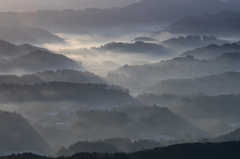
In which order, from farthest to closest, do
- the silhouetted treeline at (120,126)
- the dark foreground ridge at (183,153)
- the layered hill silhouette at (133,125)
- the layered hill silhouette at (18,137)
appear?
the layered hill silhouette at (133,125) < the silhouetted treeline at (120,126) < the layered hill silhouette at (18,137) < the dark foreground ridge at (183,153)

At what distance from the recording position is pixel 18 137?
5556 inches

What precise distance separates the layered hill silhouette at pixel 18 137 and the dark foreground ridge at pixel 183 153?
29443mm

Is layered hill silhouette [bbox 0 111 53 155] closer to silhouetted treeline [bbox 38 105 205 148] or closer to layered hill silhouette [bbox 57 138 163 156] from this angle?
silhouetted treeline [bbox 38 105 205 148]

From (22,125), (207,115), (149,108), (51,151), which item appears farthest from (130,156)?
(207,115)

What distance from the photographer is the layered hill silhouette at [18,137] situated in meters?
130

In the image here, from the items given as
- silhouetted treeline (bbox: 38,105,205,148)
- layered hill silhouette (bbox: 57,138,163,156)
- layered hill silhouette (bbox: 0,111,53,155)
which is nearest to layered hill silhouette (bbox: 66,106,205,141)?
silhouetted treeline (bbox: 38,105,205,148)

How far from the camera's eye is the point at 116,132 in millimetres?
152000

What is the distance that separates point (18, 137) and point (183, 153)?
254ft

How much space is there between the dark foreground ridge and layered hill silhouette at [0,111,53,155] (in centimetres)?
2944

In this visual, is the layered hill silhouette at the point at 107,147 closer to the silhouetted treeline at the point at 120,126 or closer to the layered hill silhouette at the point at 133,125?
the silhouetted treeline at the point at 120,126

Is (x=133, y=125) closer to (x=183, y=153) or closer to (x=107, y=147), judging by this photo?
(x=107, y=147)

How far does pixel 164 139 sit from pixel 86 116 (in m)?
49.0

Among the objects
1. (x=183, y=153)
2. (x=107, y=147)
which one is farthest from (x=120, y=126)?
(x=183, y=153)

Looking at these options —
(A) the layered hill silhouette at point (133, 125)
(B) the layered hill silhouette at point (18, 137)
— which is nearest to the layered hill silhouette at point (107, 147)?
(B) the layered hill silhouette at point (18, 137)
